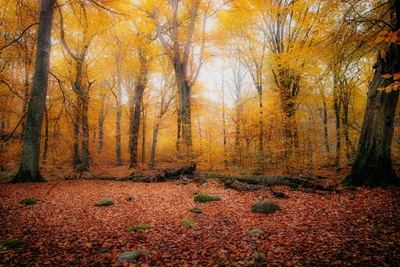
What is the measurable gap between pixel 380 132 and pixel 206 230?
7042 millimetres

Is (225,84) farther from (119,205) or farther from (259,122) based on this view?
(119,205)

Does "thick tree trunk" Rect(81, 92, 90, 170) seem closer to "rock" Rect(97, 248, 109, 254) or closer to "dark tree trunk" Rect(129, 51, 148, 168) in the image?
"dark tree trunk" Rect(129, 51, 148, 168)

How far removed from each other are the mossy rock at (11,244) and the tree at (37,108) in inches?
221

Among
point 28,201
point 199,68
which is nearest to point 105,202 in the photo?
point 28,201

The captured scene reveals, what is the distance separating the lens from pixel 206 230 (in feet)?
15.1

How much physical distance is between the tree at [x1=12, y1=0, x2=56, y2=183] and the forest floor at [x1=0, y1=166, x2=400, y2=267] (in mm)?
1082

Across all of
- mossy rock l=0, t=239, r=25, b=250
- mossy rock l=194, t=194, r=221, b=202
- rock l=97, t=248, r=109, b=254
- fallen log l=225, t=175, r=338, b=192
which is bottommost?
rock l=97, t=248, r=109, b=254

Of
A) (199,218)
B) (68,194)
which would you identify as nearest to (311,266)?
(199,218)

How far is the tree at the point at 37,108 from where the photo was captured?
26.9 feet

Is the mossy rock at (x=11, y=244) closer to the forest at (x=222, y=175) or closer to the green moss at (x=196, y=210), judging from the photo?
the forest at (x=222, y=175)

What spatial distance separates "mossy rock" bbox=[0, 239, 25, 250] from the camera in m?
3.56

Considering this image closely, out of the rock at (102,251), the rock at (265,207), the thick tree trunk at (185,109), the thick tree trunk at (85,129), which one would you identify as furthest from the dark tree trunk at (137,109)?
the rock at (102,251)

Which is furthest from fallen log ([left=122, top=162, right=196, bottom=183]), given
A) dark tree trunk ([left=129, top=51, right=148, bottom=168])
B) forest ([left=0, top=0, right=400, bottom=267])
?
dark tree trunk ([left=129, top=51, right=148, bottom=168])

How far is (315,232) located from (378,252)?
1103mm
